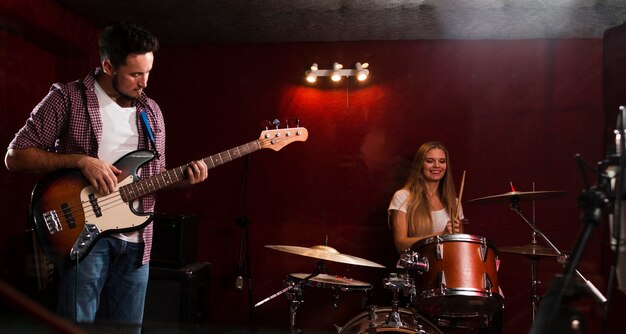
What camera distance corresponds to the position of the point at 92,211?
1.95 meters

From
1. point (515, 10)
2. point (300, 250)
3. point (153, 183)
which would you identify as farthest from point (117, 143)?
point (515, 10)

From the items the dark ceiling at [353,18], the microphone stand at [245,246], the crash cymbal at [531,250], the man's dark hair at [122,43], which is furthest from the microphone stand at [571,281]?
the microphone stand at [245,246]

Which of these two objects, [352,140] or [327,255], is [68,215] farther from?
[352,140]

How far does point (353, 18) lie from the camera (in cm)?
324

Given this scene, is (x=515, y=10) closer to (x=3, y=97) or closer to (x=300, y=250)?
(x=300, y=250)

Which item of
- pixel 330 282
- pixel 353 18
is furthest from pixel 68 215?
pixel 353 18

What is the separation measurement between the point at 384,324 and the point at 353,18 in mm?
1863

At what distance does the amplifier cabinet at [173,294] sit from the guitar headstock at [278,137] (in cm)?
93

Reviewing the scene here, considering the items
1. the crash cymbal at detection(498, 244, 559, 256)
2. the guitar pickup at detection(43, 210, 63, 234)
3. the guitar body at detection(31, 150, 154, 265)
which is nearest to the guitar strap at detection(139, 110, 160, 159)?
the guitar body at detection(31, 150, 154, 265)

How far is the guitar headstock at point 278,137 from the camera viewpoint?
9.07ft

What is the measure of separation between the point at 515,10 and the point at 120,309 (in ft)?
8.68

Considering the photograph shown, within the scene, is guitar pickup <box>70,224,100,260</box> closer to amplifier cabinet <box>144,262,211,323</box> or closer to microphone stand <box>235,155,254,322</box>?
amplifier cabinet <box>144,262,211,323</box>

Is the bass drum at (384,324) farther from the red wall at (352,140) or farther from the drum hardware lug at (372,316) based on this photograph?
the red wall at (352,140)

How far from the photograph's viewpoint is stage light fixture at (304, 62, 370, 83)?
3.42m
